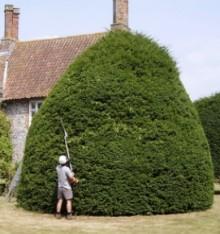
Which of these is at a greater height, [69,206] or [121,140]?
[121,140]

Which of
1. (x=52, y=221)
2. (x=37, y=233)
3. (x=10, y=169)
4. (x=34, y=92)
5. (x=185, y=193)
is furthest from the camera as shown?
(x=34, y=92)

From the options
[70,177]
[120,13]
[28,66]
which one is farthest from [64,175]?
[120,13]

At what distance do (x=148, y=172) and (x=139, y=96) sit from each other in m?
1.93

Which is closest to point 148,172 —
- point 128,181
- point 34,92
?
point 128,181

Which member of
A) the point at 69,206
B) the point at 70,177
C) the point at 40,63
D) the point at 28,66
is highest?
the point at 40,63

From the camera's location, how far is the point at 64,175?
13.8 metres

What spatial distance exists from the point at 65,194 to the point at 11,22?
27.3 m

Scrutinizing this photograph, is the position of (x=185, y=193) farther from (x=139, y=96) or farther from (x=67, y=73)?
(x=67, y=73)

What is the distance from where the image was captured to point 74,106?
14.7 meters

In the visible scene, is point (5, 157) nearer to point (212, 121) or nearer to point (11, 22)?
point (212, 121)

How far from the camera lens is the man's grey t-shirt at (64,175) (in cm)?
1381

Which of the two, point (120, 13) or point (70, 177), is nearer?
point (70, 177)

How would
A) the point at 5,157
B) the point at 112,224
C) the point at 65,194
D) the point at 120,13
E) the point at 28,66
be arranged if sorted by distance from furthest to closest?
the point at 120,13 < the point at 28,66 < the point at 5,157 < the point at 65,194 < the point at 112,224

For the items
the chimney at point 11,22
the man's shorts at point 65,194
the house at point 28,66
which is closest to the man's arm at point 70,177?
the man's shorts at point 65,194
